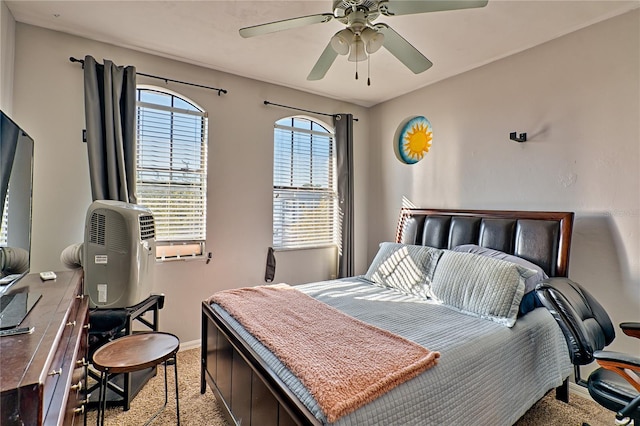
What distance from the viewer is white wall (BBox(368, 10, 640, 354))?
2150 mm

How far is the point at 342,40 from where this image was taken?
182 cm

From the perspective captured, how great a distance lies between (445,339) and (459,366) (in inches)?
7.2

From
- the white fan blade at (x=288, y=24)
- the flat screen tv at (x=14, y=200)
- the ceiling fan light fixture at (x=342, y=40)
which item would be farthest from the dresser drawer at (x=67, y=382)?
the ceiling fan light fixture at (x=342, y=40)

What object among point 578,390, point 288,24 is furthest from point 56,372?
point 578,390

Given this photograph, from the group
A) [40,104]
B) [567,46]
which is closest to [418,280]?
[567,46]

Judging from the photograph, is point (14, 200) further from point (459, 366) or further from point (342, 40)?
point (459, 366)

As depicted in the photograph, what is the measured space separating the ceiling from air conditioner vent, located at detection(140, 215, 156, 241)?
1492 mm

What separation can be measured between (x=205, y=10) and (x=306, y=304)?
7.20 feet

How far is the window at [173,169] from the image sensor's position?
286 cm

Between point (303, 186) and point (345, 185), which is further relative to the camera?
point (345, 185)

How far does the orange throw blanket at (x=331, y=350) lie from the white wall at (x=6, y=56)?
6.78 feet

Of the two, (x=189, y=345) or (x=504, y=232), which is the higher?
(x=504, y=232)

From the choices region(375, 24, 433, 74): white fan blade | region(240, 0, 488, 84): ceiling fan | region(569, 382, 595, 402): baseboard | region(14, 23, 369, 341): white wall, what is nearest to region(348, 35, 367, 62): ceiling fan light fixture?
region(240, 0, 488, 84): ceiling fan

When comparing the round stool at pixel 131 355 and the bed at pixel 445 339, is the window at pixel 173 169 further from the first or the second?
the round stool at pixel 131 355
